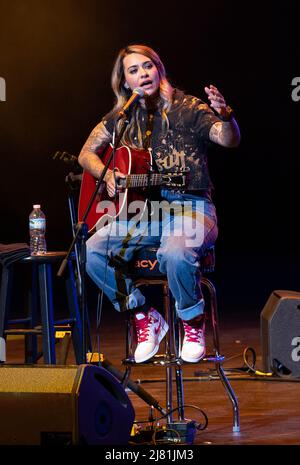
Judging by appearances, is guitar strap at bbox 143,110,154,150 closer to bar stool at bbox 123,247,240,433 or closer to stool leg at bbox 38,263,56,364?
bar stool at bbox 123,247,240,433

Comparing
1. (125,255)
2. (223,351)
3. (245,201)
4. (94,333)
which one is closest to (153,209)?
(125,255)

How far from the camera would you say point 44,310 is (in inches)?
155

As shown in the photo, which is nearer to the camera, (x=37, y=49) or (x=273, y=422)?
(x=273, y=422)

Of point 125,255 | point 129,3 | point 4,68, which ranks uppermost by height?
point 129,3

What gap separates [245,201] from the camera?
28.3 feet

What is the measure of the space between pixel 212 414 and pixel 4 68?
4.71 m

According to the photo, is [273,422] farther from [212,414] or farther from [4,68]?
[4,68]

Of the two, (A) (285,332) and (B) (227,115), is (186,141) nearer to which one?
(B) (227,115)

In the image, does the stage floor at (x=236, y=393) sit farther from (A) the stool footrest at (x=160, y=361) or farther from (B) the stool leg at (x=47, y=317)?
(B) the stool leg at (x=47, y=317)

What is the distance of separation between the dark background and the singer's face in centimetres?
331

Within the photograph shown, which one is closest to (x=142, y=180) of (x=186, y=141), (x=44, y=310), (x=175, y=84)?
(x=186, y=141)

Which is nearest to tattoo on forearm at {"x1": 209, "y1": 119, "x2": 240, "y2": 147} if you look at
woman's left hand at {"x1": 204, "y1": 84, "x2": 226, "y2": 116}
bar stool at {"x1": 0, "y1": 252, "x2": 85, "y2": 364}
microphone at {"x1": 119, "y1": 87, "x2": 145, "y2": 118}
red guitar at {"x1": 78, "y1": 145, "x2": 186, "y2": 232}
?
woman's left hand at {"x1": 204, "y1": 84, "x2": 226, "y2": 116}
